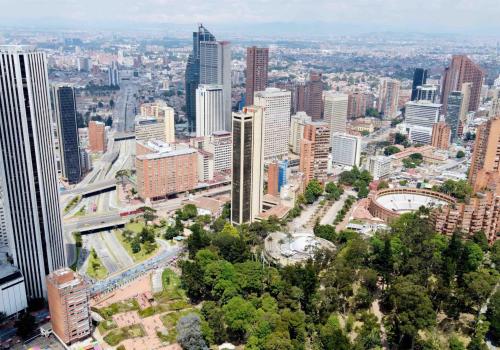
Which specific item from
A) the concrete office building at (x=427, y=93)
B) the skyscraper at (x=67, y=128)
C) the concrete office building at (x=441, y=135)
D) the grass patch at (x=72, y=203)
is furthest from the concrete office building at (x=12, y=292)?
the concrete office building at (x=427, y=93)

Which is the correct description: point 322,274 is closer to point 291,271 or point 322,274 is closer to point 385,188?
point 291,271

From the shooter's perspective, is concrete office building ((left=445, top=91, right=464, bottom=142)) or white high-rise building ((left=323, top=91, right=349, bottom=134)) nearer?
white high-rise building ((left=323, top=91, right=349, bottom=134))

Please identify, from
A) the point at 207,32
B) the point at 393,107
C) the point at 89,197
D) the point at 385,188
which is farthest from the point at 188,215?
the point at 393,107

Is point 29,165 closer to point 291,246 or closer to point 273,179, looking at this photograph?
point 291,246

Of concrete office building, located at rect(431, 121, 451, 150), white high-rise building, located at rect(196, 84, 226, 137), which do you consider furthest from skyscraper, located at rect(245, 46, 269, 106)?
concrete office building, located at rect(431, 121, 451, 150)

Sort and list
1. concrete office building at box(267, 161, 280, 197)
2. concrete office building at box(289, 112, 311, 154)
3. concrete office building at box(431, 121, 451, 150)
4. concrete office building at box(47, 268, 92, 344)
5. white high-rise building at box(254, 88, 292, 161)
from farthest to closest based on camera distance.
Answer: concrete office building at box(431, 121, 451, 150) < concrete office building at box(289, 112, 311, 154) < white high-rise building at box(254, 88, 292, 161) < concrete office building at box(267, 161, 280, 197) < concrete office building at box(47, 268, 92, 344)

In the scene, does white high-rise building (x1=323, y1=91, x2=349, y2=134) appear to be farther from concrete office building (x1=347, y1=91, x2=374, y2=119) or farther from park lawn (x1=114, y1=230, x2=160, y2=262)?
park lawn (x1=114, y1=230, x2=160, y2=262)

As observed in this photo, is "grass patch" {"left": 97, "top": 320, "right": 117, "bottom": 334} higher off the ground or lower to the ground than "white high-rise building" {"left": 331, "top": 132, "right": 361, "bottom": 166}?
lower
